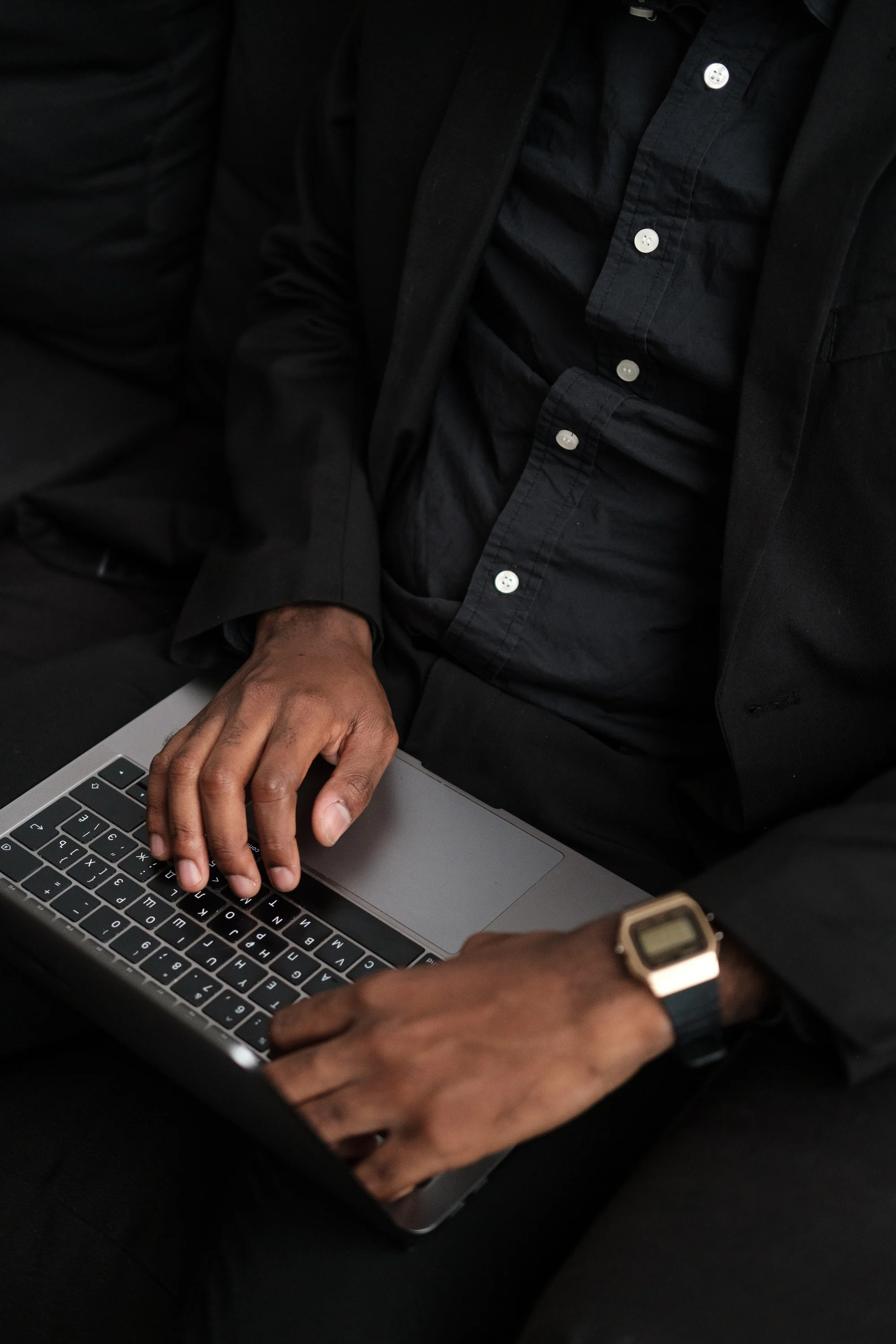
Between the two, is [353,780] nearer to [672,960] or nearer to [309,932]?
[309,932]

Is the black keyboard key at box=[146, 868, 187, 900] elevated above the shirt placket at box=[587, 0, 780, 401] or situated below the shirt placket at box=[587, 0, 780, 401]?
below

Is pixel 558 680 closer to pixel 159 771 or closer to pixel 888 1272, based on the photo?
pixel 159 771

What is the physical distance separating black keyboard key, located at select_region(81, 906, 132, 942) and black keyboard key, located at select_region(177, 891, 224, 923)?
46 mm

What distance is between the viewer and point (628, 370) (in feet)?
3.21

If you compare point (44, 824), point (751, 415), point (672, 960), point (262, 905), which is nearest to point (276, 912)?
point (262, 905)

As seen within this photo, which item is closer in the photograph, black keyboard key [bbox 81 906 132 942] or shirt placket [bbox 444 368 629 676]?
black keyboard key [bbox 81 906 132 942]

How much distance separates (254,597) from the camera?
1087mm

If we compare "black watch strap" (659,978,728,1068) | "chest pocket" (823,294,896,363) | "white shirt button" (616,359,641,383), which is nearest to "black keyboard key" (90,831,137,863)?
"black watch strap" (659,978,728,1068)

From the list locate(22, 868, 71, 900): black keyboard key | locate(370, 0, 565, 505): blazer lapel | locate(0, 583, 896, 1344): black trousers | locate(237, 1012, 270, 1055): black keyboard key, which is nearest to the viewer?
locate(0, 583, 896, 1344): black trousers

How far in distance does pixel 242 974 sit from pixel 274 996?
3cm

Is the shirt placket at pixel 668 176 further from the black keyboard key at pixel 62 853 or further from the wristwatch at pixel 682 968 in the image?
the black keyboard key at pixel 62 853

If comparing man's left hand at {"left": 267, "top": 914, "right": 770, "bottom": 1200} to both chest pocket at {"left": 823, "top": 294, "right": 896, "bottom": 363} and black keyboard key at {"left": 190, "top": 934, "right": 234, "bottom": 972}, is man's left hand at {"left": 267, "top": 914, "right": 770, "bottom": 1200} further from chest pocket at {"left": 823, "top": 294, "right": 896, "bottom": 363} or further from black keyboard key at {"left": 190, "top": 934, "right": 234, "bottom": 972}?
chest pocket at {"left": 823, "top": 294, "right": 896, "bottom": 363}

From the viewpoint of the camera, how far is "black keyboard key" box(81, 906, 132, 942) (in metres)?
0.86

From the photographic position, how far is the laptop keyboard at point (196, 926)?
818 millimetres
